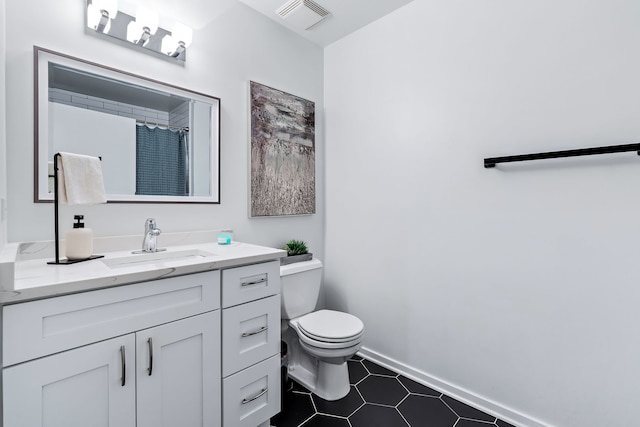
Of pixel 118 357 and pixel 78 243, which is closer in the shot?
pixel 118 357

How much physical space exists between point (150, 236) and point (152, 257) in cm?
10

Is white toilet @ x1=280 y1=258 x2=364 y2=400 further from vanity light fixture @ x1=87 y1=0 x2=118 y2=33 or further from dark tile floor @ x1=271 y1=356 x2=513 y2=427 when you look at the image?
vanity light fixture @ x1=87 y1=0 x2=118 y2=33

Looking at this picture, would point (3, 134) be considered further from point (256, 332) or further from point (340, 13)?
point (340, 13)

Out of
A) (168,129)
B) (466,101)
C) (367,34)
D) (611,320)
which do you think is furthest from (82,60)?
(611,320)

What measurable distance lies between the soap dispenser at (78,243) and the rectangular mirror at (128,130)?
240mm

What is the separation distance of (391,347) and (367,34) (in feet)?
7.23

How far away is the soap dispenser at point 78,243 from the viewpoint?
1.19 metres

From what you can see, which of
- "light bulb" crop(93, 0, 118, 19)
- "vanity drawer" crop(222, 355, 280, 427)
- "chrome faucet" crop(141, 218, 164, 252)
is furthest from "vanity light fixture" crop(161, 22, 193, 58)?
"vanity drawer" crop(222, 355, 280, 427)

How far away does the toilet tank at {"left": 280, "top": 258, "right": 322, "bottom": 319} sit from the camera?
183cm

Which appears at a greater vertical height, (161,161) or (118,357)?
(161,161)

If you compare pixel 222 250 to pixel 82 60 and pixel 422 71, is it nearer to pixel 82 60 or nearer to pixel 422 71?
pixel 82 60

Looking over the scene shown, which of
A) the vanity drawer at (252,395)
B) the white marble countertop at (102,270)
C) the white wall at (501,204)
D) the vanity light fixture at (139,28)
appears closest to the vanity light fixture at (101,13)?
the vanity light fixture at (139,28)

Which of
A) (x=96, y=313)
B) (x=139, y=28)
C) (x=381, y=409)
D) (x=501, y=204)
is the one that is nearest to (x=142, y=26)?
(x=139, y=28)

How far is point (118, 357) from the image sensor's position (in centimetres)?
101
